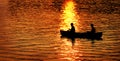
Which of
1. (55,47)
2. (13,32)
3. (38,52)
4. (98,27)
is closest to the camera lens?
(38,52)

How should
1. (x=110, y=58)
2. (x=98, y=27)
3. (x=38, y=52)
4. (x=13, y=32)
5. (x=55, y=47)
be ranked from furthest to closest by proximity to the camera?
(x=98, y=27) → (x=13, y=32) → (x=55, y=47) → (x=38, y=52) → (x=110, y=58)

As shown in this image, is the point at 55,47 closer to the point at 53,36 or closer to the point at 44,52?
the point at 44,52

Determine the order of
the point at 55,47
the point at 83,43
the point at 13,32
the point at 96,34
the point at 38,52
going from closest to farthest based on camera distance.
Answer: the point at 38,52 → the point at 55,47 → the point at 83,43 → the point at 96,34 → the point at 13,32

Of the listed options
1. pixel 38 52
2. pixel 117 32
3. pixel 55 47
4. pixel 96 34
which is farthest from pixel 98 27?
pixel 38 52

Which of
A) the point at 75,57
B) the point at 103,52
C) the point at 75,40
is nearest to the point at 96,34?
the point at 75,40

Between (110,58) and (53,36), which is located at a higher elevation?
(53,36)

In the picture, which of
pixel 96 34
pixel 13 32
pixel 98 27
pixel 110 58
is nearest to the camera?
pixel 110 58

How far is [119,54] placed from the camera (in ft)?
127

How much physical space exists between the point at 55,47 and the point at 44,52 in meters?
3.61

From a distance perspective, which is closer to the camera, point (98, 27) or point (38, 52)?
point (38, 52)

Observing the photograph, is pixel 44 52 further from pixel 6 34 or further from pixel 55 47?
pixel 6 34

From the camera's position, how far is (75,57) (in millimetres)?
37125

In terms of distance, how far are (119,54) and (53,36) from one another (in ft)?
43.1

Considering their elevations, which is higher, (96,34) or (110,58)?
(96,34)
